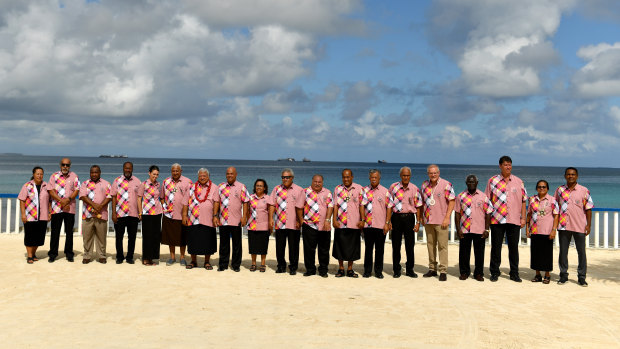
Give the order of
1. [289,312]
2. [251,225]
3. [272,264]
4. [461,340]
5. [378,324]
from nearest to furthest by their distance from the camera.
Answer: [461,340], [378,324], [289,312], [251,225], [272,264]

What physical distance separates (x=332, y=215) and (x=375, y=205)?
0.83 m

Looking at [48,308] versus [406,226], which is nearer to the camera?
[48,308]

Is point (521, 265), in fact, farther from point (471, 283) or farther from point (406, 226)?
point (406, 226)

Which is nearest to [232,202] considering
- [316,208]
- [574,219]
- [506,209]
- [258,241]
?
[258,241]

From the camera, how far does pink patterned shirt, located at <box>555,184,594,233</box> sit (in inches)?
282

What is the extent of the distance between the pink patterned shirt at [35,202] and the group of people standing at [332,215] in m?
0.01

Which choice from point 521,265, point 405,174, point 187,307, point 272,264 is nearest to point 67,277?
point 187,307

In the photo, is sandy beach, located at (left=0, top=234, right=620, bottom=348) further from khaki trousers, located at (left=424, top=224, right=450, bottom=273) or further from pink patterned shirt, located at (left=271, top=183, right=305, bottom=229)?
pink patterned shirt, located at (left=271, top=183, right=305, bottom=229)

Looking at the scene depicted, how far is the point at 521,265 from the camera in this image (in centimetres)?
897

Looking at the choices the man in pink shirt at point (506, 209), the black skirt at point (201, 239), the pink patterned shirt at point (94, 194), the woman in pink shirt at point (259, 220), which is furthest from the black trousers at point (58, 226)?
the man in pink shirt at point (506, 209)

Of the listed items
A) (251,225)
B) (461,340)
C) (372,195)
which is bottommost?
(461,340)

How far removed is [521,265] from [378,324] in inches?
193

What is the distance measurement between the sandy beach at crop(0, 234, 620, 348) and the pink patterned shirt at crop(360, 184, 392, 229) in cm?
88

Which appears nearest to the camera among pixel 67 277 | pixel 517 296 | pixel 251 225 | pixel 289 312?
pixel 289 312
